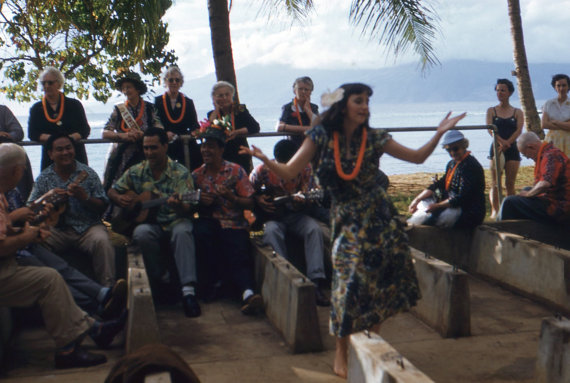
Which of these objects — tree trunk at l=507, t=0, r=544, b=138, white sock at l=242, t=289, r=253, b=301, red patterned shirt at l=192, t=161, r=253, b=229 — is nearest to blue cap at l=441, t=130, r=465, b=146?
red patterned shirt at l=192, t=161, r=253, b=229

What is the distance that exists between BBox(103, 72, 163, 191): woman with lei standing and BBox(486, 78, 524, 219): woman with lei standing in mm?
4421

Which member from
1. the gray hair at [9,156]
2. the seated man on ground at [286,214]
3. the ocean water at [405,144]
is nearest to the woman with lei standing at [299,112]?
the seated man on ground at [286,214]

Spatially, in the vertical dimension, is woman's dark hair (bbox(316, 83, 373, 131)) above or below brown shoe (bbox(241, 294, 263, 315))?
above

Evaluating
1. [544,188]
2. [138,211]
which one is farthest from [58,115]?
[544,188]

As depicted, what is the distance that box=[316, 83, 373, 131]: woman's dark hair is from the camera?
464 cm

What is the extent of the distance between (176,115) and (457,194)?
313 cm

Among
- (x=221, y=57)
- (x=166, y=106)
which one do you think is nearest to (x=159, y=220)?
(x=166, y=106)

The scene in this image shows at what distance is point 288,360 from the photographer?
17.6 feet

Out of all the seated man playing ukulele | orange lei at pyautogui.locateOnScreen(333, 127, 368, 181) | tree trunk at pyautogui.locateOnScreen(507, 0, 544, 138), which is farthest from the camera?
tree trunk at pyautogui.locateOnScreen(507, 0, 544, 138)

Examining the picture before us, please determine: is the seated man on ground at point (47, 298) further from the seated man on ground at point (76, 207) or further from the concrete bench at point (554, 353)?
the concrete bench at point (554, 353)

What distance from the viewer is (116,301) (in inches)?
231

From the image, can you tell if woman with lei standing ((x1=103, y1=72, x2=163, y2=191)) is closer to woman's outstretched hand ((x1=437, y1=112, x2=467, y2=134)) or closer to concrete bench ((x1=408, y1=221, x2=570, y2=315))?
concrete bench ((x1=408, y1=221, x2=570, y2=315))

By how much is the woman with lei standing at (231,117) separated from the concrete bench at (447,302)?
262cm

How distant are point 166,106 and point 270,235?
200 centimetres
